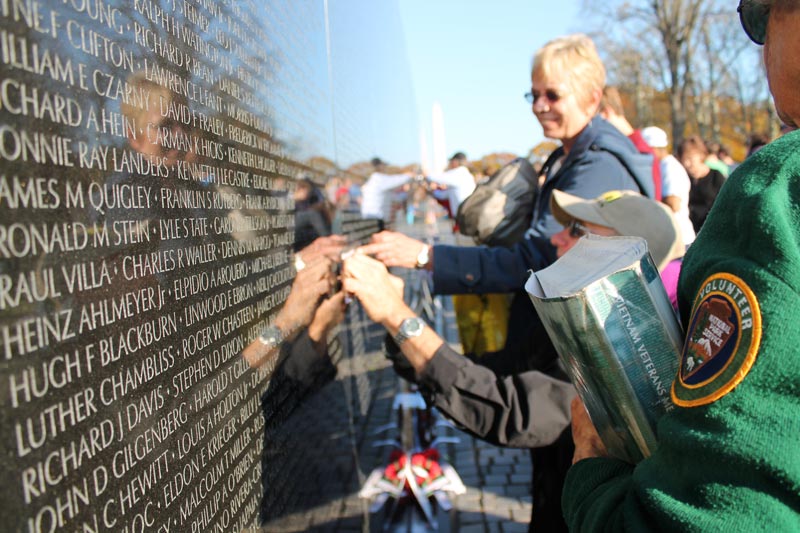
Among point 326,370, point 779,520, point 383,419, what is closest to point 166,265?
point 779,520

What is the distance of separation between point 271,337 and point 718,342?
128cm

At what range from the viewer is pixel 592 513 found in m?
1.12

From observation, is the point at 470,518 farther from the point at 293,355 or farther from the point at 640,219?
the point at 640,219

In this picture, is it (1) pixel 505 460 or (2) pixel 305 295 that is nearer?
(2) pixel 305 295

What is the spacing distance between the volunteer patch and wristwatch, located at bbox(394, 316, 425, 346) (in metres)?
1.37

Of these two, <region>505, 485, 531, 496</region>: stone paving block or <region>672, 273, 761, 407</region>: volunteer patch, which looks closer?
<region>672, 273, 761, 407</region>: volunteer patch

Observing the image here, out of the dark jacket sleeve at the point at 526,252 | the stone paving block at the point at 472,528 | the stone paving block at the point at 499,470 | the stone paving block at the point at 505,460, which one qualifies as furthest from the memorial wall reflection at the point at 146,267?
the stone paving block at the point at 505,460

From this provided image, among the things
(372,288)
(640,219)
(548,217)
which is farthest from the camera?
(548,217)

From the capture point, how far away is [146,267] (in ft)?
3.87

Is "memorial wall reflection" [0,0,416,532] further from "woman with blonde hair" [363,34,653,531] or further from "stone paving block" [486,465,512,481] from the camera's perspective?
"stone paving block" [486,465,512,481]

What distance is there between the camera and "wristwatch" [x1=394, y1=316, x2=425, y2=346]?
2348mm

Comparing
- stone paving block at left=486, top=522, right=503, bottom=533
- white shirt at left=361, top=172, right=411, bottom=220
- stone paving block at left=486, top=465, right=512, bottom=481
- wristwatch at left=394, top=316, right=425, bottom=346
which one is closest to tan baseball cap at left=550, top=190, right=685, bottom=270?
wristwatch at left=394, top=316, right=425, bottom=346

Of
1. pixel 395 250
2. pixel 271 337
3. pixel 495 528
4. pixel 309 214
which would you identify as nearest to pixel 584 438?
pixel 271 337

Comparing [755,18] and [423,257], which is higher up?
[755,18]
